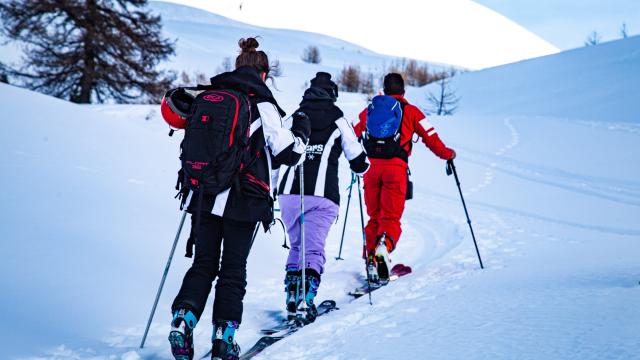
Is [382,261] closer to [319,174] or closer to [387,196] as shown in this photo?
[387,196]

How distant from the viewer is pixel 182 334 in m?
2.76

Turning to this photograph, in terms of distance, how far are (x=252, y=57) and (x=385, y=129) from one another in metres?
2.11

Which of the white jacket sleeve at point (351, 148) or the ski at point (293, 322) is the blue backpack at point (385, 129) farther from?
the ski at point (293, 322)

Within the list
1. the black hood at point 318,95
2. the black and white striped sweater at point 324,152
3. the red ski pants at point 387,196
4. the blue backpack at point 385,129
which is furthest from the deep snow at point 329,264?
the black hood at point 318,95

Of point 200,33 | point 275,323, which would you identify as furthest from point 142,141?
point 200,33

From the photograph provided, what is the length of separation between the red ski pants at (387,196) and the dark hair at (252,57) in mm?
2137

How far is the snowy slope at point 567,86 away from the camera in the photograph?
19.6 m

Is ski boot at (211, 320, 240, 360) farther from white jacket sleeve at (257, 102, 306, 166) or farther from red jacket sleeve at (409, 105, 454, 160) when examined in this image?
red jacket sleeve at (409, 105, 454, 160)

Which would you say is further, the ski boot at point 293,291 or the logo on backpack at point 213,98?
the ski boot at point 293,291

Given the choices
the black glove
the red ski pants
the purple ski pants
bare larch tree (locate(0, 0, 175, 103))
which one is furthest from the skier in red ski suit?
bare larch tree (locate(0, 0, 175, 103))

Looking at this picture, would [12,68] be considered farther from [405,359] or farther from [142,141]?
[405,359]

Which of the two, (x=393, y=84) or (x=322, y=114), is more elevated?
(x=393, y=84)

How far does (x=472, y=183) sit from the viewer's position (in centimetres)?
1178

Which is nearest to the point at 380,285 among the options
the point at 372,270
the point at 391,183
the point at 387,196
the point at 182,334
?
the point at 372,270
